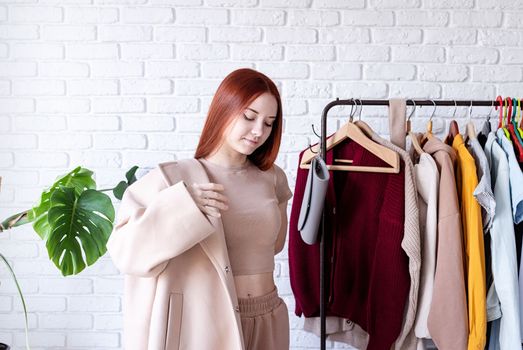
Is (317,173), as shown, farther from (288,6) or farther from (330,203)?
(288,6)

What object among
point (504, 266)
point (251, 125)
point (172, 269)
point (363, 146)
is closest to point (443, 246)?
point (504, 266)

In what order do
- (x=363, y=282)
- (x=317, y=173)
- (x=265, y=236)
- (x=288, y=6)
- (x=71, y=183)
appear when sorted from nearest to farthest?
(x=265, y=236) < (x=317, y=173) < (x=363, y=282) < (x=71, y=183) < (x=288, y=6)

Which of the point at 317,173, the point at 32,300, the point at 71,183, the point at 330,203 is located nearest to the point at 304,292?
the point at 330,203

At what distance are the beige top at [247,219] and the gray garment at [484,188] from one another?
0.64m

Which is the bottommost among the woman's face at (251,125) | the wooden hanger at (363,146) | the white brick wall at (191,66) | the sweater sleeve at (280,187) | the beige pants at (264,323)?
the beige pants at (264,323)

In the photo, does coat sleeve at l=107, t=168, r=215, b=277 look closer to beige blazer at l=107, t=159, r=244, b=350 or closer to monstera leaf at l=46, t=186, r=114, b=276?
beige blazer at l=107, t=159, r=244, b=350

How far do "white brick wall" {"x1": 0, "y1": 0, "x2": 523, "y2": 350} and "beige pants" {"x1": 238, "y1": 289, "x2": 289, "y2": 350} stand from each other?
734 mm

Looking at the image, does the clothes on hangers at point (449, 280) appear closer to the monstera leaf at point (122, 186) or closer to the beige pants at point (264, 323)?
the beige pants at point (264, 323)

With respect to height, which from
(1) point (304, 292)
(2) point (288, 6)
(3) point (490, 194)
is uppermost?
(2) point (288, 6)

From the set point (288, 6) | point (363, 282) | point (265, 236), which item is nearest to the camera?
point (265, 236)

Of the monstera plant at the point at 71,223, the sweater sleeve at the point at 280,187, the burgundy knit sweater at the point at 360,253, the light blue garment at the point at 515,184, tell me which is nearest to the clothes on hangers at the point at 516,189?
the light blue garment at the point at 515,184

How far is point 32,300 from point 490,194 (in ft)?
6.43

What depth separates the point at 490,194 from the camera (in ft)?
5.09

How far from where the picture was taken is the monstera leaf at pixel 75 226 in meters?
1.77
